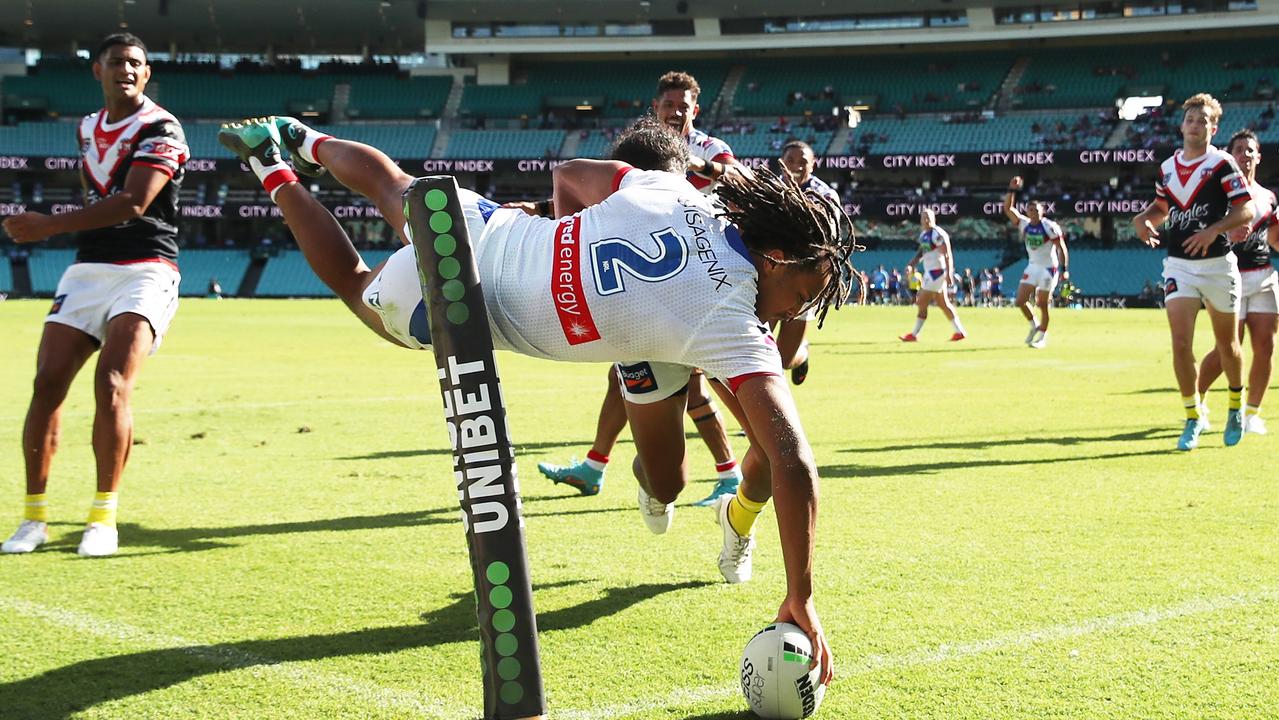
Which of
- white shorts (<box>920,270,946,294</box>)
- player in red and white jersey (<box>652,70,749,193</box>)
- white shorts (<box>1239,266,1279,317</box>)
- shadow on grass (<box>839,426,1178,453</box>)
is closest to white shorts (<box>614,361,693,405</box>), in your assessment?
player in red and white jersey (<box>652,70,749,193</box>)

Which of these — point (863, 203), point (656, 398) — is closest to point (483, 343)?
point (656, 398)

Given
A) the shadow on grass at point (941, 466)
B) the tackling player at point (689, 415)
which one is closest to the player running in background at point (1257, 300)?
the shadow on grass at point (941, 466)

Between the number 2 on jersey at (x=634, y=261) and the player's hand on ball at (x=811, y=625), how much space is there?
3.33 feet

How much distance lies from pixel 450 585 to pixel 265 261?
195 ft

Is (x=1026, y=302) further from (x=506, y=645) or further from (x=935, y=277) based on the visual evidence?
(x=506, y=645)

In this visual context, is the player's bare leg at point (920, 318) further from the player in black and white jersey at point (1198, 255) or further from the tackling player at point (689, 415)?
the tackling player at point (689, 415)

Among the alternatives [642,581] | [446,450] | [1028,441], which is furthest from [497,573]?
[1028,441]

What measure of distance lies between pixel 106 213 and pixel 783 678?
3.95m

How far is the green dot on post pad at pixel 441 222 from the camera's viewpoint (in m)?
3.29

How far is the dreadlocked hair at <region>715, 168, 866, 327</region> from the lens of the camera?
3617 mm

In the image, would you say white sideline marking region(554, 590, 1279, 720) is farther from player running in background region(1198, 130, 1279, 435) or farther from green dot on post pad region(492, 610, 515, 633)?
player running in background region(1198, 130, 1279, 435)

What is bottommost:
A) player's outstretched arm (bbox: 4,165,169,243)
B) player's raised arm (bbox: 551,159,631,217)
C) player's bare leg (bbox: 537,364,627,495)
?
player's bare leg (bbox: 537,364,627,495)

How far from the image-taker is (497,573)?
10.1ft

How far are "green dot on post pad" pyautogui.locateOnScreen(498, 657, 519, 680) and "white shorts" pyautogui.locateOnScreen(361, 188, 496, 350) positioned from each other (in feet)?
4.26
